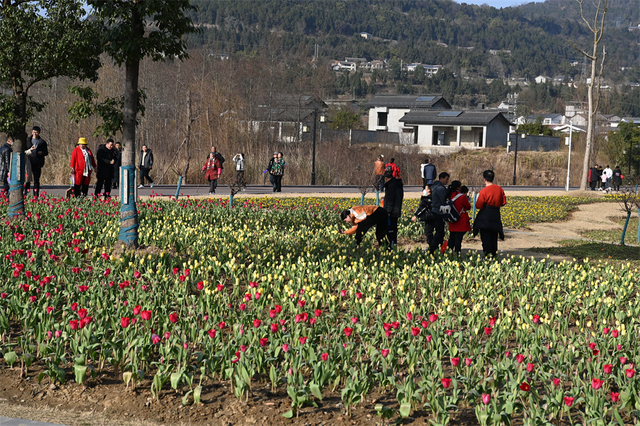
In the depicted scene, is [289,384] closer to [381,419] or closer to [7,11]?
[381,419]

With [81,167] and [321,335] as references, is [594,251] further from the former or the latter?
[81,167]

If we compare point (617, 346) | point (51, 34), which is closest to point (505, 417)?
point (617, 346)

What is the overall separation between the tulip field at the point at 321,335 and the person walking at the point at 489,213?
3.44 feet

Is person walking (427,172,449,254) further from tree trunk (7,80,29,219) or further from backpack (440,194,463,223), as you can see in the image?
tree trunk (7,80,29,219)

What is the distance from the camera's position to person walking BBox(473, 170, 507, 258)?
36.3 ft

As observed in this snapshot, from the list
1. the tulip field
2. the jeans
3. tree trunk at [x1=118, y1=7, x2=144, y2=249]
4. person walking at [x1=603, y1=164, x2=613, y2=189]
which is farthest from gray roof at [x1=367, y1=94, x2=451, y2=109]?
the tulip field

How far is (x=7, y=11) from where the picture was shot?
12523 millimetres

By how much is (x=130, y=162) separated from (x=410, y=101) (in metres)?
76.3

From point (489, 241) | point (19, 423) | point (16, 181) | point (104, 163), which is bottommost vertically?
point (19, 423)

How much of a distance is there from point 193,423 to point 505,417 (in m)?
2.17

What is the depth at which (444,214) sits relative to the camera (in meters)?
11.5

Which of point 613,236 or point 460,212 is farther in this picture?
point 613,236

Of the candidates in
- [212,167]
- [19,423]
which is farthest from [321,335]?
[212,167]

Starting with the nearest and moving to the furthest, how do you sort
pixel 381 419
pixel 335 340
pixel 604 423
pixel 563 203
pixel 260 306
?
1. pixel 604 423
2. pixel 381 419
3. pixel 335 340
4. pixel 260 306
5. pixel 563 203
